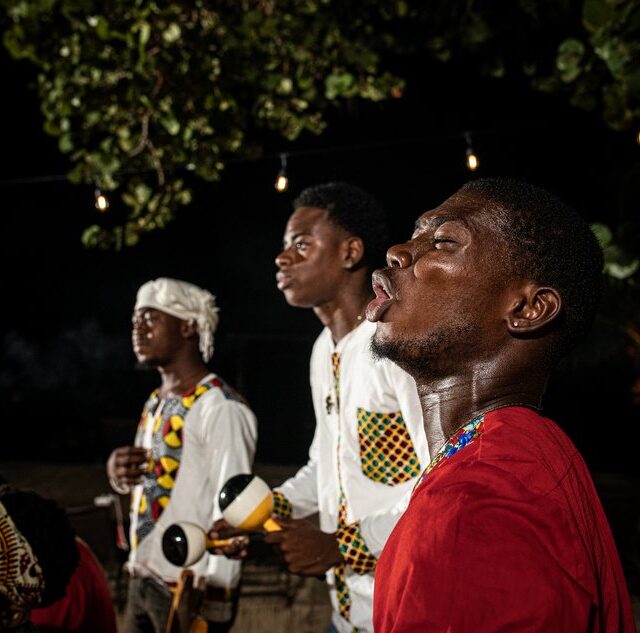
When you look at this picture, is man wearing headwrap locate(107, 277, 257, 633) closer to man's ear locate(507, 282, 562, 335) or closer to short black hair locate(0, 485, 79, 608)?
short black hair locate(0, 485, 79, 608)

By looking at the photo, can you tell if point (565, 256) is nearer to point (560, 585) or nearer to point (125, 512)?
point (560, 585)

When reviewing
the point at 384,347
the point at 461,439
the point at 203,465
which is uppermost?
the point at 384,347

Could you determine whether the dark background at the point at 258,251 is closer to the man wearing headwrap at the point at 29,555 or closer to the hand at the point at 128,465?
the hand at the point at 128,465

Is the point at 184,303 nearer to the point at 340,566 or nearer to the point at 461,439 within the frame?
the point at 340,566

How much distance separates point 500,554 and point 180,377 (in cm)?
302

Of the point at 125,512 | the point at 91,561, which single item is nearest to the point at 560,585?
the point at 91,561

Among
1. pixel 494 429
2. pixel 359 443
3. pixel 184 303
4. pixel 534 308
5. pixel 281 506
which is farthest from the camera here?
pixel 184 303

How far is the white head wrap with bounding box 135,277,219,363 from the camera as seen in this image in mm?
4113

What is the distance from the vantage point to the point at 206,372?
3.94 m

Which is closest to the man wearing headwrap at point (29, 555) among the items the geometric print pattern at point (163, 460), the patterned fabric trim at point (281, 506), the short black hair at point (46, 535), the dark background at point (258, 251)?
the short black hair at point (46, 535)

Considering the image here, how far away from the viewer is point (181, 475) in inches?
140

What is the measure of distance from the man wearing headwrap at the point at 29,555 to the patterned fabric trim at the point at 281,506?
855mm

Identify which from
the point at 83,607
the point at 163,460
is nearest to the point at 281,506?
the point at 83,607

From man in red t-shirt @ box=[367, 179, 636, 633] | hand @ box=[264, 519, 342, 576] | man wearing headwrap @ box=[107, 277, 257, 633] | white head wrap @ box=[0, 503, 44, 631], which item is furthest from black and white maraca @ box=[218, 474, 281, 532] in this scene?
man in red t-shirt @ box=[367, 179, 636, 633]
